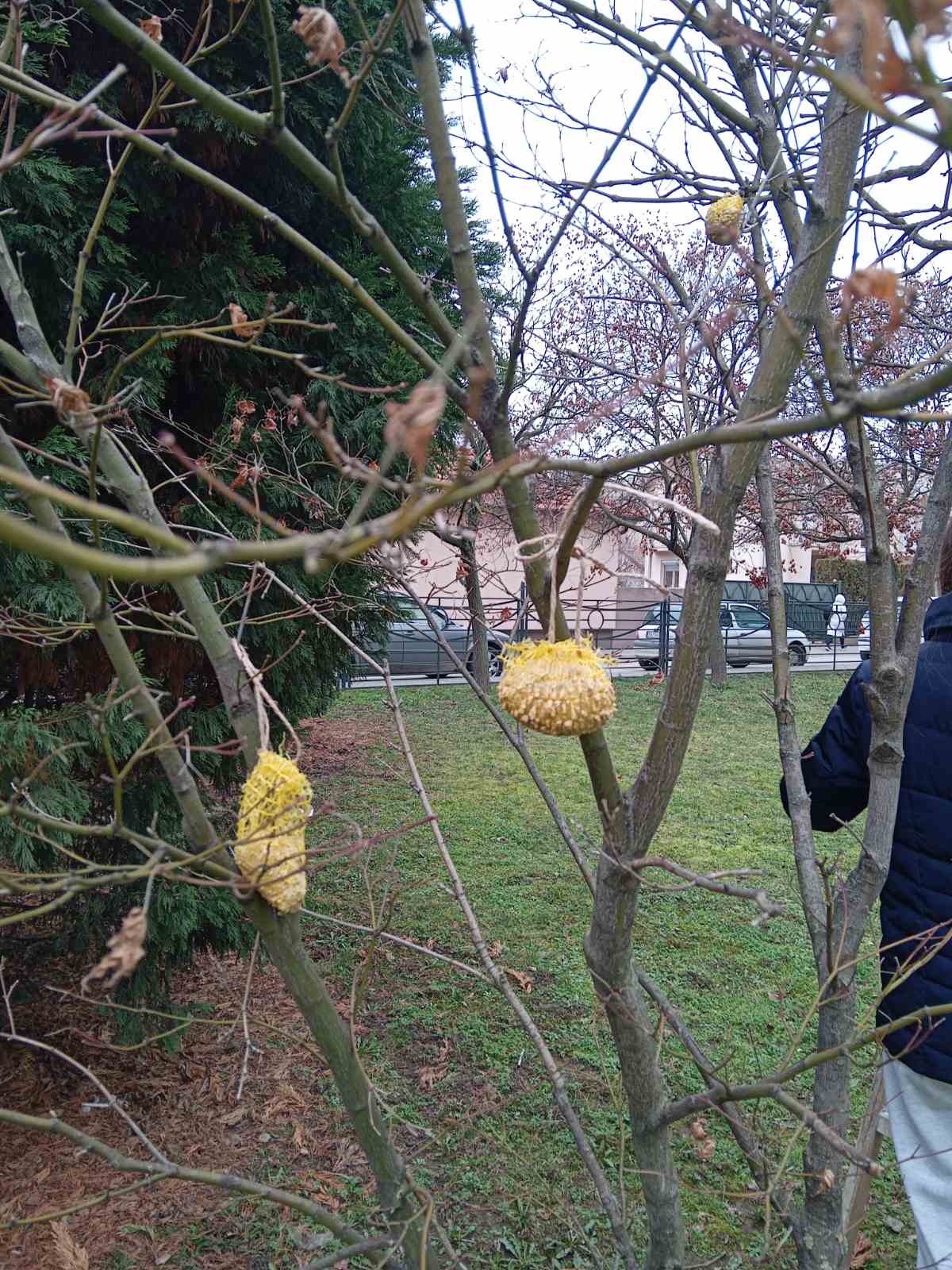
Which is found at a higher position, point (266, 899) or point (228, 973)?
point (266, 899)

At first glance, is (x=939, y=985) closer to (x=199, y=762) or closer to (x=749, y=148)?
(x=749, y=148)

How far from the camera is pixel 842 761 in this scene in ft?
7.31

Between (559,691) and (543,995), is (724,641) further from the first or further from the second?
(559,691)

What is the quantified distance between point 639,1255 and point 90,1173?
6.47ft

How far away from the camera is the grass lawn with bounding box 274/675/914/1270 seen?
2.88m

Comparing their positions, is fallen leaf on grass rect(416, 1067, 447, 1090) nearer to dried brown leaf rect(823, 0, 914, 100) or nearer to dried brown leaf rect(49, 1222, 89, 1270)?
dried brown leaf rect(49, 1222, 89, 1270)

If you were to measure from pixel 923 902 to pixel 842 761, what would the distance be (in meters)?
0.37

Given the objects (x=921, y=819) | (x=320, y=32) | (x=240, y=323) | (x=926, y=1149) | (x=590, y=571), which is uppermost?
(x=320, y=32)

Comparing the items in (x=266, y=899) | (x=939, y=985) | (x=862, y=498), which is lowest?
(x=939, y=985)

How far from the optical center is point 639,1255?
2711 millimetres

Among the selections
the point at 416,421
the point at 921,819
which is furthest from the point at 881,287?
the point at 921,819

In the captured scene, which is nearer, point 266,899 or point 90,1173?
point 266,899

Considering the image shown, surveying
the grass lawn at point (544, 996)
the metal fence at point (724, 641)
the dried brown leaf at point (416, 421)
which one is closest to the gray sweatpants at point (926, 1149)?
the grass lawn at point (544, 996)

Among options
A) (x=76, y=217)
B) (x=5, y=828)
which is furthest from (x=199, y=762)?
(x=76, y=217)
